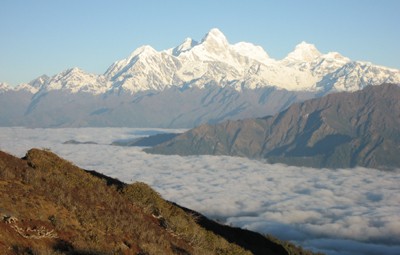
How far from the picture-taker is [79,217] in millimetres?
26625

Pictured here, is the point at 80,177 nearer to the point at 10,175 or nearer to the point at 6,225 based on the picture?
the point at 10,175

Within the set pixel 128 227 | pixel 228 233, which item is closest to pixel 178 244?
pixel 128 227

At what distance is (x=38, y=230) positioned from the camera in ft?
75.7

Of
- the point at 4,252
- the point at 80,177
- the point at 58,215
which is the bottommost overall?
the point at 4,252

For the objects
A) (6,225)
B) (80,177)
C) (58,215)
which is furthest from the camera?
(80,177)

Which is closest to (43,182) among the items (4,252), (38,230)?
(38,230)

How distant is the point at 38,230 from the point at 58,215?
2.84m

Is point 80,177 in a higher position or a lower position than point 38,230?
higher

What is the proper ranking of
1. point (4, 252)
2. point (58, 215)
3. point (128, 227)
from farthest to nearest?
point (128, 227) < point (58, 215) < point (4, 252)

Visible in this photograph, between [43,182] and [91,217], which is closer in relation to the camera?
[91,217]

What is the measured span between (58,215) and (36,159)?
12.1m

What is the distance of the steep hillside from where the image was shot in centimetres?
2297

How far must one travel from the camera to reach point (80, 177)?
36.5 m

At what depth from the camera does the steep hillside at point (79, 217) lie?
2297cm
